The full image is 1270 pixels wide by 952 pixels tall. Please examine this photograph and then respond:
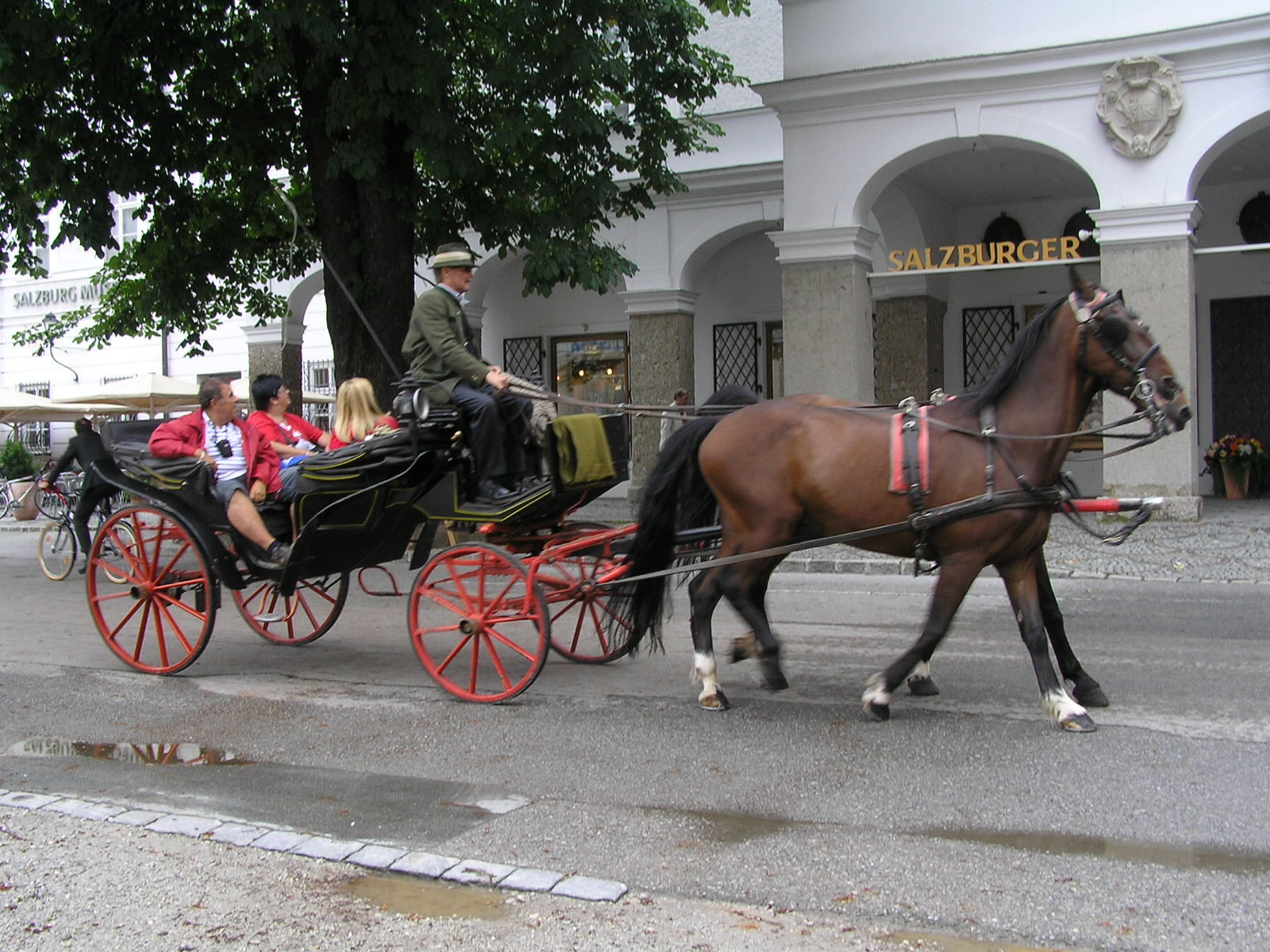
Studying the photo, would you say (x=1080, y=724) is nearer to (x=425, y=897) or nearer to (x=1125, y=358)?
(x=1125, y=358)

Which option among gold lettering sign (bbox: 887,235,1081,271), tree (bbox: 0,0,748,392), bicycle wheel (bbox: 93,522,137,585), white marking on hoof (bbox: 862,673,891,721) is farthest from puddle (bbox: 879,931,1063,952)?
gold lettering sign (bbox: 887,235,1081,271)

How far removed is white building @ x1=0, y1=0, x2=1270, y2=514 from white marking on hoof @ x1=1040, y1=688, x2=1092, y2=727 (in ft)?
15.2

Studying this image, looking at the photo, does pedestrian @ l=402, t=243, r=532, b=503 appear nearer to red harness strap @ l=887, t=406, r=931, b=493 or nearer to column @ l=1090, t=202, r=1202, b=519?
red harness strap @ l=887, t=406, r=931, b=493

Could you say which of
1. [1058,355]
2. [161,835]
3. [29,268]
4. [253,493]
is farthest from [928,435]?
[29,268]

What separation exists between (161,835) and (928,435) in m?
3.62

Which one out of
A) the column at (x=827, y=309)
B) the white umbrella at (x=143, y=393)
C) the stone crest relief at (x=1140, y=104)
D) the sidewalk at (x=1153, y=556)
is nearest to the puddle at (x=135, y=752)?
the sidewalk at (x=1153, y=556)

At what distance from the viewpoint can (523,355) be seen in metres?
22.2

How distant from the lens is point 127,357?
89.1 feet

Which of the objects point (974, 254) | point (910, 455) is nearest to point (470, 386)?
point (910, 455)

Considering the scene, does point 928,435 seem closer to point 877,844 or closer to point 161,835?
point 877,844

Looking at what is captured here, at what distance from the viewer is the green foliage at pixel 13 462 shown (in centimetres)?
2666

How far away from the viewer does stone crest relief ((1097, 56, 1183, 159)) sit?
44.0 ft

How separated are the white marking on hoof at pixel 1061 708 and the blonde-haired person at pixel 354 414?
464 centimetres

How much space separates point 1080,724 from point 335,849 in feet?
10.4
